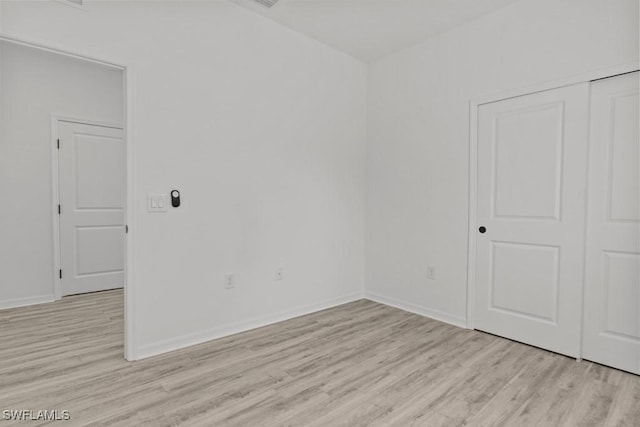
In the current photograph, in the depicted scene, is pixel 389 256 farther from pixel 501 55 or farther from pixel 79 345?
pixel 79 345

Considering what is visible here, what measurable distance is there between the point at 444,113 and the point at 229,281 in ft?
8.45

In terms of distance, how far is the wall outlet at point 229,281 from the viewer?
2.94 m

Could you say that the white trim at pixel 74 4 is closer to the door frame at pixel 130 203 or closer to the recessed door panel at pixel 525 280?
the door frame at pixel 130 203

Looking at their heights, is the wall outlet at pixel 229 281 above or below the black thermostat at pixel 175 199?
below

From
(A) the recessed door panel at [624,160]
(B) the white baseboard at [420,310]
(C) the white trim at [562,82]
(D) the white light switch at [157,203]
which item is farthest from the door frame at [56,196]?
(A) the recessed door panel at [624,160]

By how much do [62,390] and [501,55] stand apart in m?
4.03

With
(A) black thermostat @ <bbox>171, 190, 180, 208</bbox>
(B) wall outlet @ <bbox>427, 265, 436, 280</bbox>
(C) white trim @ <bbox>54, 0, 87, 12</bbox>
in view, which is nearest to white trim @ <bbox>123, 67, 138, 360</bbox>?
(A) black thermostat @ <bbox>171, 190, 180, 208</bbox>

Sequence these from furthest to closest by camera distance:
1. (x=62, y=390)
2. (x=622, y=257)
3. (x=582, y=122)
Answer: (x=582, y=122), (x=622, y=257), (x=62, y=390)

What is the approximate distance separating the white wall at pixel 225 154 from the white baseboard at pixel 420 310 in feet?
1.21

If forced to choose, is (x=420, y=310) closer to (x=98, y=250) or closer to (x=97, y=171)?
(x=98, y=250)

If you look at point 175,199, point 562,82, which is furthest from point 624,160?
point 175,199

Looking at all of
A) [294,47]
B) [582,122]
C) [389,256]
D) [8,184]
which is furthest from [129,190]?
[582,122]

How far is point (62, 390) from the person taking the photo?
6.69 ft

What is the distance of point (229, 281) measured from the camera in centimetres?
296
